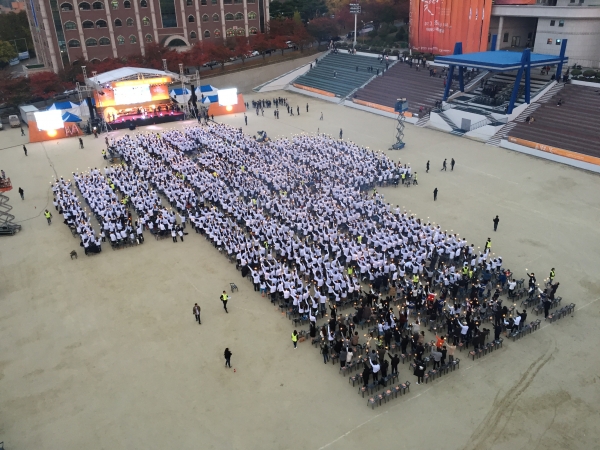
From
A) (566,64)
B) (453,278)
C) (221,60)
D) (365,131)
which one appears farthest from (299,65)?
(453,278)

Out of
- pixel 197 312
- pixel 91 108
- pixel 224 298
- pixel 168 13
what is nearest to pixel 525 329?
pixel 224 298

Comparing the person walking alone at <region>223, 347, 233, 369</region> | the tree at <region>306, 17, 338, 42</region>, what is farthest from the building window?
the person walking alone at <region>223, 347, 233, 369</region>

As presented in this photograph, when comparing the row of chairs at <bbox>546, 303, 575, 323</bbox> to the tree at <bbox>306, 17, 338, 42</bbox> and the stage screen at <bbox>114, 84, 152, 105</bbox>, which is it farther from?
the tree at <bbox>306, 17, 338, 42</bbox>

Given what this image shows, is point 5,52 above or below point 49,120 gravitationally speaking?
above

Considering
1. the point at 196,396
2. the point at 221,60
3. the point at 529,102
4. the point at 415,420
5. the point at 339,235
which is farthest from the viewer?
the point at 221,60

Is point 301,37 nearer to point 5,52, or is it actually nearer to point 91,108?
point 91,108

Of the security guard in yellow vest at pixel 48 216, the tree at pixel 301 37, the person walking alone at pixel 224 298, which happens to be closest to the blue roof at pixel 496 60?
the tree at pixel 301 37

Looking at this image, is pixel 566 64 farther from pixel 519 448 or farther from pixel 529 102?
pixel 519 448
